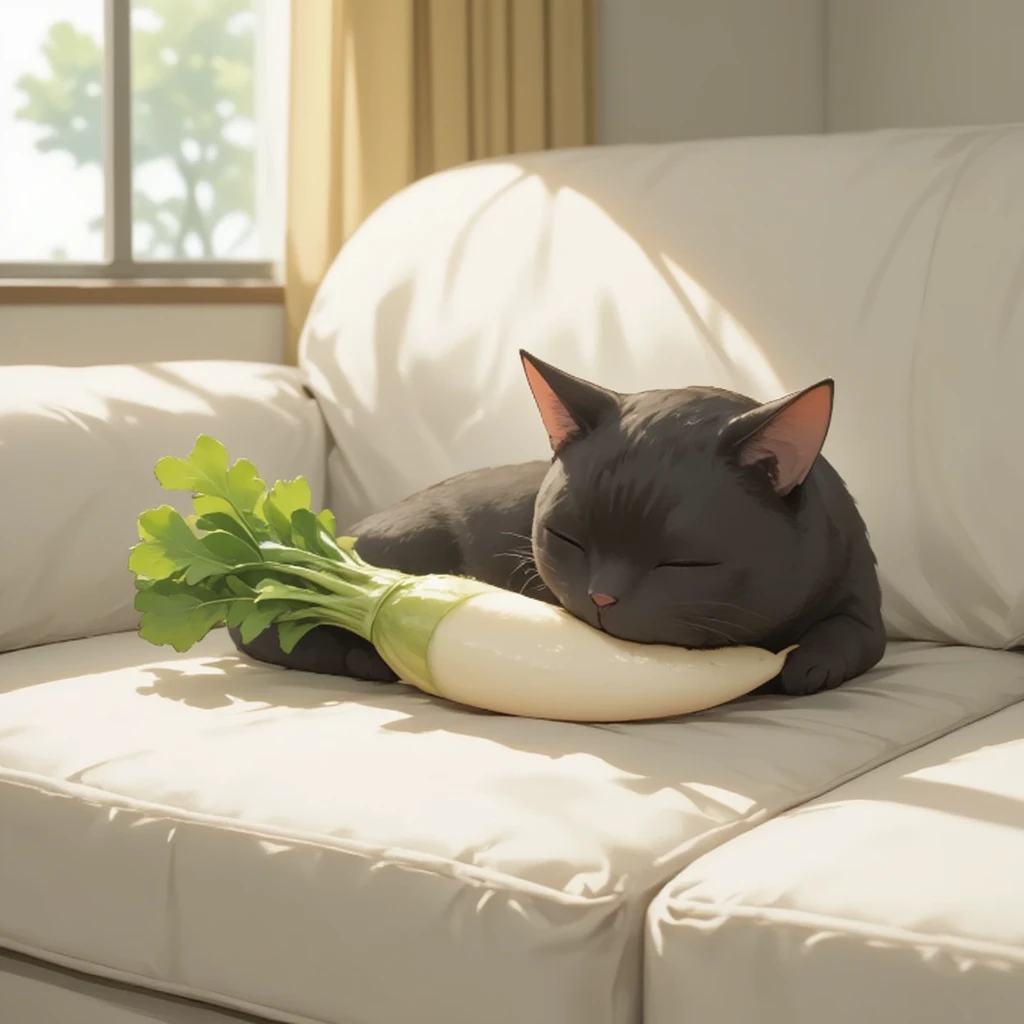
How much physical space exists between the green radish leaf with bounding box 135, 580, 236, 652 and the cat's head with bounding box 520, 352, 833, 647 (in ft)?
1.10

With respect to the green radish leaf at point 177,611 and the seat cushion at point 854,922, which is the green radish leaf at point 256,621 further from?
the seat cushion at point 854,922

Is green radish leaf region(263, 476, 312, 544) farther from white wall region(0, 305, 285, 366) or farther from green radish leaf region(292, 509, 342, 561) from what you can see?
white wall region(0, 305, 285, 366)

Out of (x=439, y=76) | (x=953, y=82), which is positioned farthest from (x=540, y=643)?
(x=953, y=82)

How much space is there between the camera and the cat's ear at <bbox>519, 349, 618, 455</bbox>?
1336 millimetres

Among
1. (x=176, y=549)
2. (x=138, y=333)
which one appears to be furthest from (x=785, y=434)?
(x=138, y=333)

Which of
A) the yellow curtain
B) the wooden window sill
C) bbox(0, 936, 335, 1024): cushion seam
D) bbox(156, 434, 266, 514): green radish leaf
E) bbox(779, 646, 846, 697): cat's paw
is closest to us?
bbox(0, 936, 335, 1024): cushion seam

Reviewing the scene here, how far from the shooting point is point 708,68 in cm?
372

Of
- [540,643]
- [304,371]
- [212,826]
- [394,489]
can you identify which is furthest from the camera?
[304,371]

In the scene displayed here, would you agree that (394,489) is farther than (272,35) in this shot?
No

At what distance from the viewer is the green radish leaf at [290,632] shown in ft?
4.61

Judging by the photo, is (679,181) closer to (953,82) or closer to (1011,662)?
(1011,662)

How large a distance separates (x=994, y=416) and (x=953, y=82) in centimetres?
228

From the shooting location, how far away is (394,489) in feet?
6.22

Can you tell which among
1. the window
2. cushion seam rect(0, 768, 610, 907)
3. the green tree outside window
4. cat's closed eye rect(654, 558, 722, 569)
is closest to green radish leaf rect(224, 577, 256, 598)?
cushion seam rect(0, 768, 610, 907)
